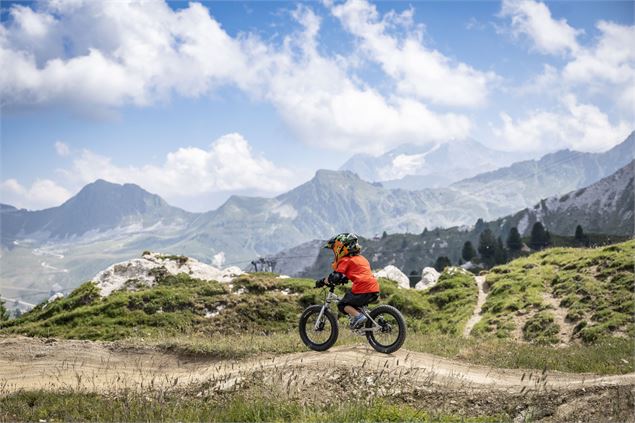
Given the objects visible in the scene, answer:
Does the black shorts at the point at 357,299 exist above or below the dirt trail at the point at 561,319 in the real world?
above

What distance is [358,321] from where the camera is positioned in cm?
1712

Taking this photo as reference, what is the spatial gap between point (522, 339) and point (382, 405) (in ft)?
70.6

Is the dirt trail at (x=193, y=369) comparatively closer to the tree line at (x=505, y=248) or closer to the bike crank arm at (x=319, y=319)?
the bike crank arm at (x=319, y=319)

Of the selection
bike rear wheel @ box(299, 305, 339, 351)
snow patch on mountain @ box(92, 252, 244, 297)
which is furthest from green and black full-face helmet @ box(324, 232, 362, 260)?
snow patch on mountain @ box(92, 252, 244, 297)

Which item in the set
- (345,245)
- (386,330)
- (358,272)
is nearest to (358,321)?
(386,330)

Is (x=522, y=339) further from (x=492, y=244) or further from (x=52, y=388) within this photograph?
(x=492, y=244)

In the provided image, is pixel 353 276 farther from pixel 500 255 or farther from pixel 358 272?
pixel 500 255

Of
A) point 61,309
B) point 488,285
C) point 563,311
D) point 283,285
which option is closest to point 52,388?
point 61,309

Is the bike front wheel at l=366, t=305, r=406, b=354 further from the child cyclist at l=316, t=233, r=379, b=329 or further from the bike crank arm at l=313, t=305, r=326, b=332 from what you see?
the bike crank arm at l=313, t=305, r=326, b=332

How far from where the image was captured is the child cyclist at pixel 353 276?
56.4 ft

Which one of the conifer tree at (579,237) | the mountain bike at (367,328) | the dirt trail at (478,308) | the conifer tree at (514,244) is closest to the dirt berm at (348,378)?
the mountain bike at (367,328)

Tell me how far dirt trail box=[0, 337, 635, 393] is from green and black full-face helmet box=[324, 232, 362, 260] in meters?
3.41

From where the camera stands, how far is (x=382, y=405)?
11406 mm

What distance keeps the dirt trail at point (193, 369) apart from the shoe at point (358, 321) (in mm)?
835
